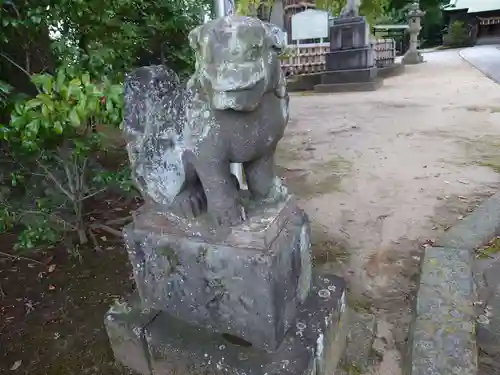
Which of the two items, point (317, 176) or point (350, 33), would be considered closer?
point (317, 176)

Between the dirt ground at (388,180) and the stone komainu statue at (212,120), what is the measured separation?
96cm

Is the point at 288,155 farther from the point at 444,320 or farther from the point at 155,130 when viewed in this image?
the point at 155,130

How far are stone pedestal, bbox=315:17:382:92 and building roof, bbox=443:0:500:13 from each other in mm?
12925

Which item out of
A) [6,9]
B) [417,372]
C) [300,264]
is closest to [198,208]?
[300,264]

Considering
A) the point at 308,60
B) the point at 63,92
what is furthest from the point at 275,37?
the point at 308,60

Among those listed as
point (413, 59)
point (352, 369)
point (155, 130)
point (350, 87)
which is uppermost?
point (155, 130)

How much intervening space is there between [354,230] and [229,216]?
4.98 ft

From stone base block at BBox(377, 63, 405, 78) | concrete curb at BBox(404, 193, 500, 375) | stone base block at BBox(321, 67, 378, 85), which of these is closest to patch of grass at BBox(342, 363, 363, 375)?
concrete curb at BBox(404, 193, 500, 375)

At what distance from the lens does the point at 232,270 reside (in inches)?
48.6

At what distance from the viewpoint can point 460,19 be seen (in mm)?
18969

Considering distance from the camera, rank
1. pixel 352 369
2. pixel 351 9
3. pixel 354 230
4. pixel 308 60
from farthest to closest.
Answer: pixel 308 60 < pixel 351 9 < pixel 354 230 < pixel 352 369

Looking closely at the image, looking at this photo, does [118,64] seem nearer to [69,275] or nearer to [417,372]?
[69,275]

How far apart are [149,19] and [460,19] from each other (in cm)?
2075

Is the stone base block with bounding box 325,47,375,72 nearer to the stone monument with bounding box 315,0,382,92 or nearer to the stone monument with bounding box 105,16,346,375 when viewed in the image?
the stone monument with bounding box 315,0,382,92
